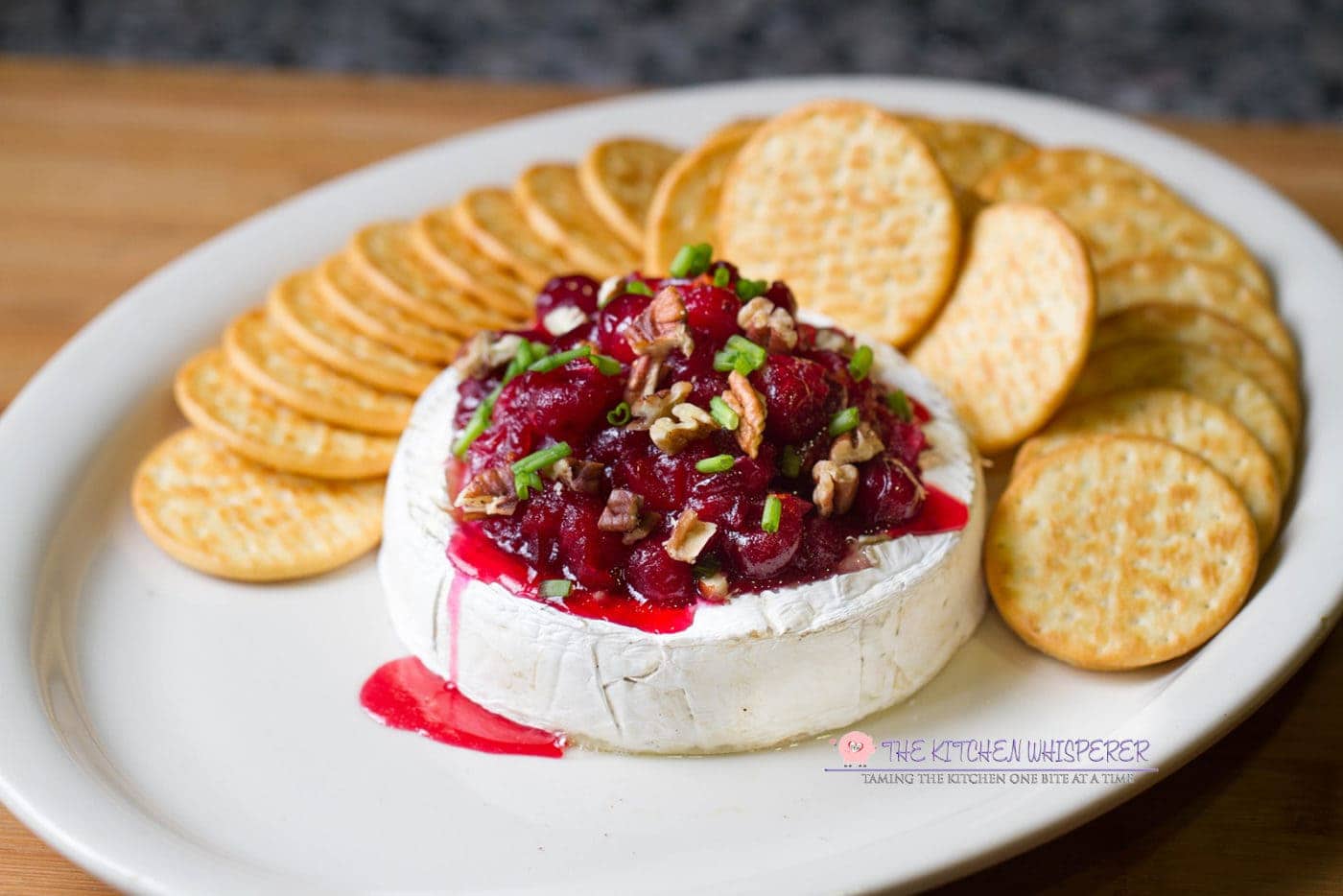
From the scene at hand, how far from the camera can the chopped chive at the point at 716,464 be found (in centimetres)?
295

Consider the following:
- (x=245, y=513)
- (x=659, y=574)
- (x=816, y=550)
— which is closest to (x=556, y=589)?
(x=659, y=574)

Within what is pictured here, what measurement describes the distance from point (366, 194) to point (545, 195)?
742 mm

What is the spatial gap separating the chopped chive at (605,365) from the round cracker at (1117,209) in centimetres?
153

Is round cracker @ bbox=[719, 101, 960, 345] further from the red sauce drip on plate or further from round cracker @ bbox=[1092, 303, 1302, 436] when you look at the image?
the red sauce drip on plate

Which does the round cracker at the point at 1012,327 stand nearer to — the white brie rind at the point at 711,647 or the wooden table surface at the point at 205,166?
the white brie rind at the point at 711,647

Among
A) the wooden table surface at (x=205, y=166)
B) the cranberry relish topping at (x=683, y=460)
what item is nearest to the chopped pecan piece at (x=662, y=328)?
the cranberry relish topping at (x=683, y=460)

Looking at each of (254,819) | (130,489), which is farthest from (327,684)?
(130,489)

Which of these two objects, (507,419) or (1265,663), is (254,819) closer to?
(507,419)

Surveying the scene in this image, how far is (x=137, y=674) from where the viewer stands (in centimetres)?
334

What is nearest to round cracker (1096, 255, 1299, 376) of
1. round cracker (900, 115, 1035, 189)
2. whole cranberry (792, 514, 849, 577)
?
round cracker (900, 115, 1035, 189)

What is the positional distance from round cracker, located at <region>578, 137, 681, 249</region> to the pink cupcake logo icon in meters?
1.78

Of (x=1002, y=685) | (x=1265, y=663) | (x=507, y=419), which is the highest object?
(x=507, y=419)

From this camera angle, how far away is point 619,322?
3262 mm

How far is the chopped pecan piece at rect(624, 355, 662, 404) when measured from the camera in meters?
3.08
